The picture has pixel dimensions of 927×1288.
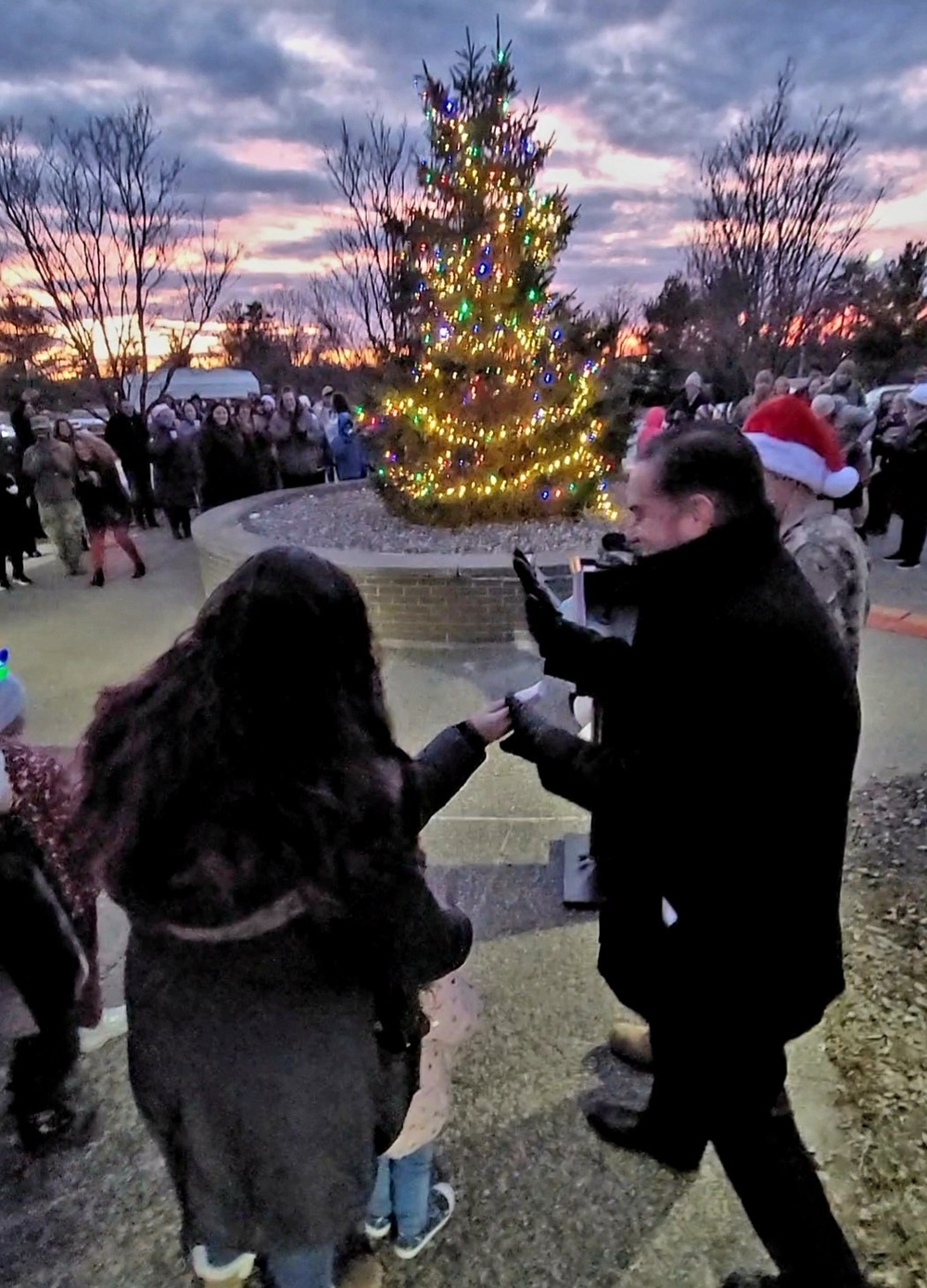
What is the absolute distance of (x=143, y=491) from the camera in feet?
41.8

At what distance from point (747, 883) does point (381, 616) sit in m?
5.14

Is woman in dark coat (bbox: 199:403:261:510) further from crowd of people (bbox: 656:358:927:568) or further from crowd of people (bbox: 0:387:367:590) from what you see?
crowd of people (bbox: 656:358:927:568)

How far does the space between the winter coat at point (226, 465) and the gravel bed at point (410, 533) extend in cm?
285

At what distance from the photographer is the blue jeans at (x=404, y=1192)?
6.77 ft

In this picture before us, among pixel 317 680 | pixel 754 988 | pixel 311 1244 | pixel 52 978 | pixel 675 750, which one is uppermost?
pixel 317 680

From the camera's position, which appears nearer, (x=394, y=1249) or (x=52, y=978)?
(x=394, y=1249)

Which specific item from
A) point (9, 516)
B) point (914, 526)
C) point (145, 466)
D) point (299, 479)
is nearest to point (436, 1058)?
point (914, 526)

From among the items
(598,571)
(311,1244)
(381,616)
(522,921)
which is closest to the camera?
(311,1244)

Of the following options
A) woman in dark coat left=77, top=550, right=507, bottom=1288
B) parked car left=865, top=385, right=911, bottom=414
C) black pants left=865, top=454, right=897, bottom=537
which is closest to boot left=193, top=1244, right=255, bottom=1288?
woman in dark coat left=77, top=550, right=507, bottom=1288

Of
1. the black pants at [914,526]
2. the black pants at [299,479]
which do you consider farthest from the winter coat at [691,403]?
the black pants at [299,479]

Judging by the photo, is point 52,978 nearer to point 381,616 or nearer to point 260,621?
point 260,621

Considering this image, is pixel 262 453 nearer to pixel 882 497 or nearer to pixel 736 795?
pixel 882 497

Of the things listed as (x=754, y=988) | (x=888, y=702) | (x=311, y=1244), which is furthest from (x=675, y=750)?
(x=888, y=702)

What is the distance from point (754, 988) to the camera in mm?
1782
